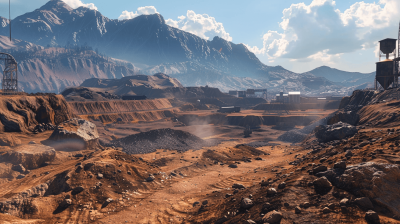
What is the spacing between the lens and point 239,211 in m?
11.8

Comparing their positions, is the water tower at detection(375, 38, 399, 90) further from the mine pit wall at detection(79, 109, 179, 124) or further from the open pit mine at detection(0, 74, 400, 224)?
the mine pit wall at detection(79, 109, 179, 124)

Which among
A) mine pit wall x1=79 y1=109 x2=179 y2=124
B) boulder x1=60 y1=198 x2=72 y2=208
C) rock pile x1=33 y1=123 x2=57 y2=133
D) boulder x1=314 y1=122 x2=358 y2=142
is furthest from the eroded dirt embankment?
boulder x1=314 y1=122 x2=358 y2=142

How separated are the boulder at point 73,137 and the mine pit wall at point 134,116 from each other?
41638 millimetres

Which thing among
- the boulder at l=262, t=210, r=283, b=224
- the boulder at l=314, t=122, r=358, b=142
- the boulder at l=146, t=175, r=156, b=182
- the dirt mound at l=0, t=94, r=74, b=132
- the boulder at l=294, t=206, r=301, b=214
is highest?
the dirt mound at l=0, t=94, r=74, b=132

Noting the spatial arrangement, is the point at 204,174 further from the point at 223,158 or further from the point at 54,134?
the point at 54,134

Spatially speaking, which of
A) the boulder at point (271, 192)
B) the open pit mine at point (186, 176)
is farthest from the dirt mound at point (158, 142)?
the boulder at point (271, 192)

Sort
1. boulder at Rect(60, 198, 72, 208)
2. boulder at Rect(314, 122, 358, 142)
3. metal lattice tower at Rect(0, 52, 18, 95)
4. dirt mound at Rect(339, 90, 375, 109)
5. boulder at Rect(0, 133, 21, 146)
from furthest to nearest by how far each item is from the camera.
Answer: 1. metal lattice tower at Rect(0, 52, 18, 95)
2. dirt mound at Rect(339, 90, 375, 109)
3. boulder at Rect(314, 122, 358, 142)
4. boulder at Rect(0, 133, 21, 146)
5. boulder at Rect(60, 198, 72, 208)

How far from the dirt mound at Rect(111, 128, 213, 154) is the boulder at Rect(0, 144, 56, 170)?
49.2 feet

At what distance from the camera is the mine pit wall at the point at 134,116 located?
83.5m

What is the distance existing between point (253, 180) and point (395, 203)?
13.2 m

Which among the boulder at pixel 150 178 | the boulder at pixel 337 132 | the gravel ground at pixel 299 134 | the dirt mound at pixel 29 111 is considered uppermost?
the dirt mound at pixel 29 111

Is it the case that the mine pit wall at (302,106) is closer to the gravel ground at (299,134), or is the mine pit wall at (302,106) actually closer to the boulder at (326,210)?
the gravel ground at (299,134)

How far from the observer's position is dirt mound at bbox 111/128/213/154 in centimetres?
4422

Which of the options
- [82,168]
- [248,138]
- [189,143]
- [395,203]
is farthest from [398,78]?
[82,168]
